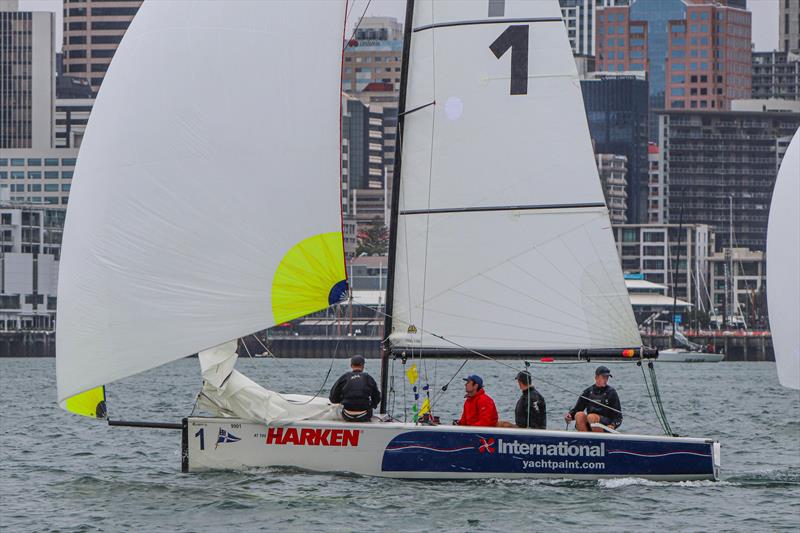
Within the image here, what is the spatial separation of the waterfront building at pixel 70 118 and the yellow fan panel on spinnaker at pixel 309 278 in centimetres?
16232

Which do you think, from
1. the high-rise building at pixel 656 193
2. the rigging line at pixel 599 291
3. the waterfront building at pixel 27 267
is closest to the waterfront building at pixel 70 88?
the waterfront building at pixel 27 267

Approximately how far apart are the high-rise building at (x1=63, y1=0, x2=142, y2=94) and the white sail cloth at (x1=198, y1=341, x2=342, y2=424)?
167 meters

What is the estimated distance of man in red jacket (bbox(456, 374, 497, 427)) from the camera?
17844 millimetres

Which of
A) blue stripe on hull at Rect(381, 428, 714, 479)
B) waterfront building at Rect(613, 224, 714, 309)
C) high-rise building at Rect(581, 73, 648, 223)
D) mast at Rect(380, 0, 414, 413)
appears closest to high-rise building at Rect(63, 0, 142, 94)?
high-rise building at Rect(581, 73, 648, 223)

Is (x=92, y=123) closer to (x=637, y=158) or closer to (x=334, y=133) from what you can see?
(x=334, y=133)

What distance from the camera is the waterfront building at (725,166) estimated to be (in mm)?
186125

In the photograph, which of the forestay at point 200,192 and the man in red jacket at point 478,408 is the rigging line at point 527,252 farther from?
the forestay at point 200,192

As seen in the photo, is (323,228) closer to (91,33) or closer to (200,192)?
(200,192)

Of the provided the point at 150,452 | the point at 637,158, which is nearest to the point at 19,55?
the point at 637,158

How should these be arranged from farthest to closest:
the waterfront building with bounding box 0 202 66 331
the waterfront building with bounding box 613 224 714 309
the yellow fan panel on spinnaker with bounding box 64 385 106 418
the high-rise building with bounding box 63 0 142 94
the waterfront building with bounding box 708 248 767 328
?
1. the high-rise building with bounding box 63 0 142 94
2. the waterfront building with bounding box 613 224 714 309
3. the waterfront building with bounding box 708 248 767 328
4. the waterfront building with bounding box 0 202 66 331
5. the yellow fan panel on spinnaker with bounding box 64 385 106 418

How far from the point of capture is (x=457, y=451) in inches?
691

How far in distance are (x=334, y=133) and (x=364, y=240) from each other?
15016 centimetres

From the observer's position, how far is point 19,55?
6358 inches

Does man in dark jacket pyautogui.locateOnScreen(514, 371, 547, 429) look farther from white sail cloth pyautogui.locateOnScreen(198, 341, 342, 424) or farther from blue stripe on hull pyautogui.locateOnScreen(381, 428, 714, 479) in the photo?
white sail cloth pyautogui.locateOnScreen(198, 341, 342, 424)
